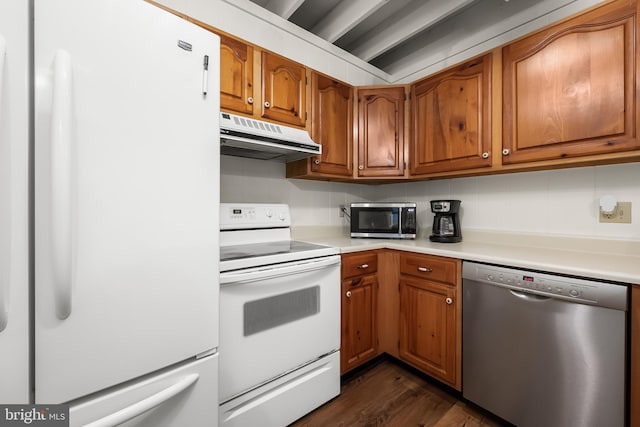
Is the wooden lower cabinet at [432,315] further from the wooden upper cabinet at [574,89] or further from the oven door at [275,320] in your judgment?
the wooden upper cabinet at [574,89]

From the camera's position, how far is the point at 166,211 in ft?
2.78

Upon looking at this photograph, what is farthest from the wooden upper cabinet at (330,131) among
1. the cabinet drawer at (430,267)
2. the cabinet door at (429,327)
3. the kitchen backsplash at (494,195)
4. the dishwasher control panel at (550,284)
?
the dishwasher control panel at (550,284)

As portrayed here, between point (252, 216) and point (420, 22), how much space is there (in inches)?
74.2

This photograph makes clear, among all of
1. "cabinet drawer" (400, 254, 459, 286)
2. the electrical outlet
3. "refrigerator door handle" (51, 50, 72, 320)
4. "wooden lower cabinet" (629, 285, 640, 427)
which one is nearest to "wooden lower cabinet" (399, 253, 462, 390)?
"cabinet drawer" (400, 254, 459, 286)

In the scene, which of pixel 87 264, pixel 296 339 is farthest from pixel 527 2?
pixel 87 264

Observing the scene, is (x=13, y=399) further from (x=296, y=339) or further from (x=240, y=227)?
(x=240, y=227)

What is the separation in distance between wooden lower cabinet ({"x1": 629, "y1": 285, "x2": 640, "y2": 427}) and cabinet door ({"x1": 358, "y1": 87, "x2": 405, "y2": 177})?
1.39 meters

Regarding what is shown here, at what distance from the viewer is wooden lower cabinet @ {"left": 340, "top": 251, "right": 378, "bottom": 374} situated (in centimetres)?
167

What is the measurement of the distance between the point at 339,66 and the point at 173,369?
7.96ft

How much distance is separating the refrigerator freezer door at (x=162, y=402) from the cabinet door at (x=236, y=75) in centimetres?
127

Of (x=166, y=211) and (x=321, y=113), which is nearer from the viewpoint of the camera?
(x=166, y=211)

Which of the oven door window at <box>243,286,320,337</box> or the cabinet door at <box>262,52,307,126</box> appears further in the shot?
the cabinet door at <box>262,52,307,126</box>

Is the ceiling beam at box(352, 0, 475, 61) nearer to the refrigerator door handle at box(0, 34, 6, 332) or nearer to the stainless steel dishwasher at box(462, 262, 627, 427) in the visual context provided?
the stainless steel dishwasher at box(462, 262, 627, 427)

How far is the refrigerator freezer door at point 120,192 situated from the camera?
26.0 inches
